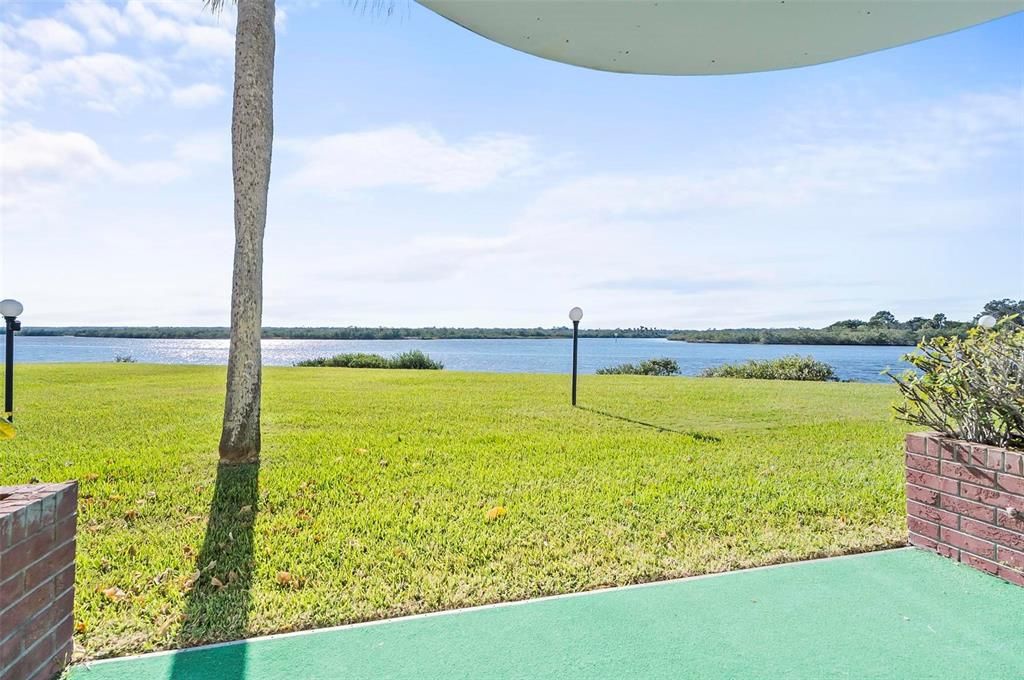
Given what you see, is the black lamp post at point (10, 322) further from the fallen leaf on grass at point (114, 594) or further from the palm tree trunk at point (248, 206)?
the fallen leaf on grass at point (114, 594)

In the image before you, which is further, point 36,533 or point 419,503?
point 419,503

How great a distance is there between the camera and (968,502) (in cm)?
252

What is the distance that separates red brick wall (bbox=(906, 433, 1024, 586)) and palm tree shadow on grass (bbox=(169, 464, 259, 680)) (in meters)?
3.02

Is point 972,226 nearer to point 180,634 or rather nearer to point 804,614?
point 804,614

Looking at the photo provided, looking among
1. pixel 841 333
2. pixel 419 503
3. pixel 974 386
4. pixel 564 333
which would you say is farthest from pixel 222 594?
pixel 841 333

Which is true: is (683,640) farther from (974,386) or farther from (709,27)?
(709,27)

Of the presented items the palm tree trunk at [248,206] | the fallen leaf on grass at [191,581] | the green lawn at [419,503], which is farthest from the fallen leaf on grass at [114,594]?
the palm tree trunk at [248,206]

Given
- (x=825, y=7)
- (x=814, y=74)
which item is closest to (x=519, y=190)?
(x=814, y=74)

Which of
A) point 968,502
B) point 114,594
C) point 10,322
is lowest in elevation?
point 114,594

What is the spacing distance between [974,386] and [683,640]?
1869mm

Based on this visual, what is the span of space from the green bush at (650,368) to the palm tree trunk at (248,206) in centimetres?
1285

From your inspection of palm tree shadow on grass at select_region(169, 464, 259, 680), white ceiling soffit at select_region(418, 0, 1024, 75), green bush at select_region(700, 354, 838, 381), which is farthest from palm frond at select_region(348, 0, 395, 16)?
green bush at select_region(700, 354, 838, 381)

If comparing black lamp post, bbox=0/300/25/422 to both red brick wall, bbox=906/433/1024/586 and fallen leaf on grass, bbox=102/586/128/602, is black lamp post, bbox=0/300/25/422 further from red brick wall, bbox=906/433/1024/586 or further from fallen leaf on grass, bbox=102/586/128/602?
red brick wall, bbox=906/433/1024/586

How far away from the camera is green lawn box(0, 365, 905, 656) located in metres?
2.31
